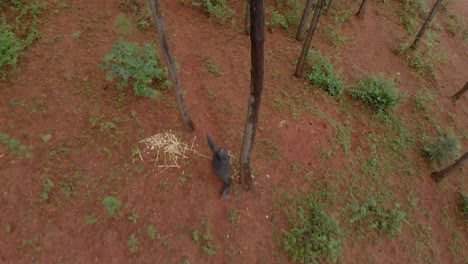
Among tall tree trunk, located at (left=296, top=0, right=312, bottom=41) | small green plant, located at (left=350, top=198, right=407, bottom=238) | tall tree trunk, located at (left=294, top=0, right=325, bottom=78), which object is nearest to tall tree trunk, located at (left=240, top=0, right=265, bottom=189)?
small green plant, located at (left=350, top=198, right=407, bottom=238)

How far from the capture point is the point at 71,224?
4.56m

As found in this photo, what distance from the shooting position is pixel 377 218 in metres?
5.83

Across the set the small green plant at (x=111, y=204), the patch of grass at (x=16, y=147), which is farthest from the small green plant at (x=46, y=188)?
the small green plant at (x=111, y=204)

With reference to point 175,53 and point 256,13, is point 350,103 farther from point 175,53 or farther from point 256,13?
point 256,13

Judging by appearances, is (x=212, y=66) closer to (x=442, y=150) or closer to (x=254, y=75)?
(x=254, y=75)

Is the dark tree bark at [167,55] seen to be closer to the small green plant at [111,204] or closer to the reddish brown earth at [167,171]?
the reddish brown earth at [167,171]

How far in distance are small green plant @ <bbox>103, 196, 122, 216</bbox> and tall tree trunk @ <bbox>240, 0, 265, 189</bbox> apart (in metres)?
2.03

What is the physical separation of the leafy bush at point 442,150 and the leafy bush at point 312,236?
3.31 meters

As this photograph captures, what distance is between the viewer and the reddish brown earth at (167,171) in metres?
4.60

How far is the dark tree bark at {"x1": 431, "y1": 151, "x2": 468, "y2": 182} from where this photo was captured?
20.2ft

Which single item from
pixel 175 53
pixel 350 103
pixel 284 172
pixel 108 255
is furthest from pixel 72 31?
pixel 350 103

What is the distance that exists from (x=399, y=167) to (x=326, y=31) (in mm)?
4462

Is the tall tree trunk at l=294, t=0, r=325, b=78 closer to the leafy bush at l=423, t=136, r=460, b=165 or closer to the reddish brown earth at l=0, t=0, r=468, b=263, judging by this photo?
the reddish brown earth at l=0, t=0, r=468, b=263

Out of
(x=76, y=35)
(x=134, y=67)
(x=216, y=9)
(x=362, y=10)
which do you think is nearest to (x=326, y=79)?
Answer: (x=216, y=9)
